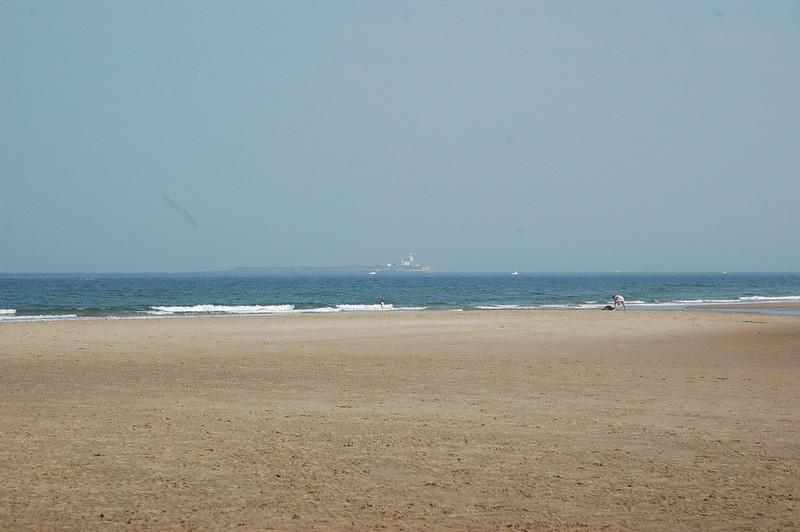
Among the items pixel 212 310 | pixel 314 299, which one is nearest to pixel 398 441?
pixel 212 310

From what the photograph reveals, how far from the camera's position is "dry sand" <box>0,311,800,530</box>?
20.9ft

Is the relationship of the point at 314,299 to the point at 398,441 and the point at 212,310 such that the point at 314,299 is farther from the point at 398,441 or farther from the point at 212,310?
the point at 398,441

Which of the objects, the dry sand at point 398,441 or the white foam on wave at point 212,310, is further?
the white foam on wave at point 212,310

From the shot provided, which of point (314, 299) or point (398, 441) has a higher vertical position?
point (314, 299)

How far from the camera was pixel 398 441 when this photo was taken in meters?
8.92

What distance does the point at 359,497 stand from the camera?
6766 mm

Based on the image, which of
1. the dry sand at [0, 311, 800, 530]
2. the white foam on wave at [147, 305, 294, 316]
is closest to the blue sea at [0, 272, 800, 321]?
the white foam on wave at [147, 305, 294, 316]

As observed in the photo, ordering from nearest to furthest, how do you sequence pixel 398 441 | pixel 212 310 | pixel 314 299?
pixel 398 441 → pixel 212 310 → pixel 314 299

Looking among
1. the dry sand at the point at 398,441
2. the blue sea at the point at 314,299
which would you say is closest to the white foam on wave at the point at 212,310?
the blue sea at the point at 314,299

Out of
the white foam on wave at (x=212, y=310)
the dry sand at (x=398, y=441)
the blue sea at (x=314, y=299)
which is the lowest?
the dry sand at (x=398, y=441)

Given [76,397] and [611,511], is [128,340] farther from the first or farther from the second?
[611,511]

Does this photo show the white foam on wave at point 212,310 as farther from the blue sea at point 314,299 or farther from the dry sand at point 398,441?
the dry sand at point 398,441

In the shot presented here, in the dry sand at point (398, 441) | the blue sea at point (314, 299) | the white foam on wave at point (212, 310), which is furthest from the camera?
the blue sea at point (314, 299)

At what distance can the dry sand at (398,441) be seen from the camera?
6375mm
